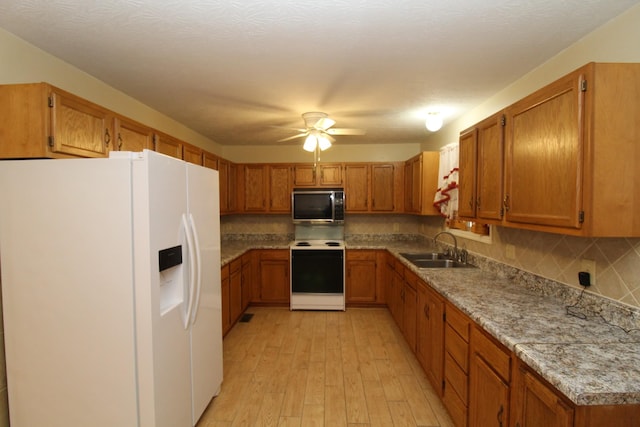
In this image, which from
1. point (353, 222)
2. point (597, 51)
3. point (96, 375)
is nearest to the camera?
point (96, 375)

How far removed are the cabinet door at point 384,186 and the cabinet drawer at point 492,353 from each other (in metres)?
2.81

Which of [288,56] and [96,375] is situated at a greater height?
[288,56]

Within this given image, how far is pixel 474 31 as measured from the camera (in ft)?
5.17

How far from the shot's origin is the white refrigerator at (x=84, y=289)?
1.40 metres

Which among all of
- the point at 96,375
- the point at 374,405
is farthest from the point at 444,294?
the point at 96,375

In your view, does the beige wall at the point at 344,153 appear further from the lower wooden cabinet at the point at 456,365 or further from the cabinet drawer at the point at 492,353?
the cabinet drawer at the point at 492,353

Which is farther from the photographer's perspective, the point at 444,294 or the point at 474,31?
the point at 444,294

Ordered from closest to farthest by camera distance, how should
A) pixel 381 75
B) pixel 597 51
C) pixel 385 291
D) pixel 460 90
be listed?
pixel 597 51 → pixel 381 75 → pixel 460 90 → pixel 385 291

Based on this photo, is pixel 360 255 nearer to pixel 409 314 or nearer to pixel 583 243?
pixel 409 314

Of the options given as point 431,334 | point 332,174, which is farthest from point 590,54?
point 332,174

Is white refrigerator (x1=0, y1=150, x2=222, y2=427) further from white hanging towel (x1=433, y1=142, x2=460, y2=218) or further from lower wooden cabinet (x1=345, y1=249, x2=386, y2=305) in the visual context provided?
lower wooden cabinet (x1=345, y1=249, x2=386, y2=305)

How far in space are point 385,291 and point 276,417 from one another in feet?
7.64

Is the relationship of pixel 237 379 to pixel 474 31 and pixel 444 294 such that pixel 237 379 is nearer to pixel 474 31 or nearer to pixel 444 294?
pixel 444 294

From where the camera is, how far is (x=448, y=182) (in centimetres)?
300
